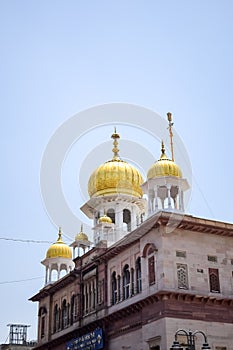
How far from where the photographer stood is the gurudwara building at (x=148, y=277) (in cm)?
2503

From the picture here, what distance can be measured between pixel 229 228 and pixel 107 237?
329 inches

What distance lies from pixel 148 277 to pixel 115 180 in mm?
11163

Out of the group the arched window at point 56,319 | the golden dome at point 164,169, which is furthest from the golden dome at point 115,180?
the arched window at point 56,319

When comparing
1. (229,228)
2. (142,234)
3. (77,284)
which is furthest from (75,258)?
(229,228)

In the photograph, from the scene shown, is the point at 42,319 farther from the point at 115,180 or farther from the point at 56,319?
the point at 115,180

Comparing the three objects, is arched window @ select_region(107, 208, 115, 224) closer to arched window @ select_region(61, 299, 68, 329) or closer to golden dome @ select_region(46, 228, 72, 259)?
golden dome @ select_region(46, 228, 72, 259)

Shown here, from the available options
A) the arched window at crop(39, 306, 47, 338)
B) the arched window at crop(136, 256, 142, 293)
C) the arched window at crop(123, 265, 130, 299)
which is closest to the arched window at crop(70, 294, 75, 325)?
the arched window at crop(39, 306, 47, 338)

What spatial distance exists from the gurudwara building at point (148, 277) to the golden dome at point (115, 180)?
2.7 inches

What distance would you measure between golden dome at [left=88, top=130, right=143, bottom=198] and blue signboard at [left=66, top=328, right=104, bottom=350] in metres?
9.92

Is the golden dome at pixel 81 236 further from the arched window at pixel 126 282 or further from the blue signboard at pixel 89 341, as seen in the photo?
the arched window at pixel 126 282

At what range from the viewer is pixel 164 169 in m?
28.8

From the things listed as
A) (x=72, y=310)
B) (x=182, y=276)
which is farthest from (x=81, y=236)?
(x=182, y=276)

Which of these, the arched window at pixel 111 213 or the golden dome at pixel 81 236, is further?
the arched window at pixel 111 213

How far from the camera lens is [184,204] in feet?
94.1
